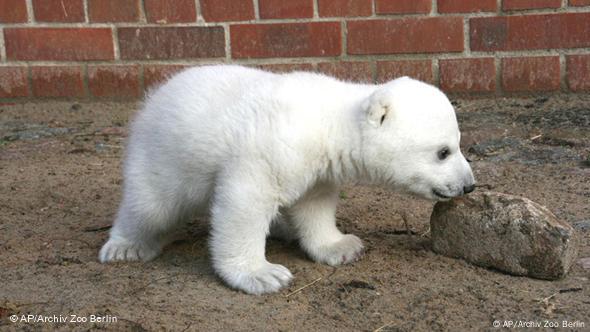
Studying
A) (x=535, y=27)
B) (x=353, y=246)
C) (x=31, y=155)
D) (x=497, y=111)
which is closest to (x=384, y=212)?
(x=353, y=246)

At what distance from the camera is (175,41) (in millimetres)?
5457

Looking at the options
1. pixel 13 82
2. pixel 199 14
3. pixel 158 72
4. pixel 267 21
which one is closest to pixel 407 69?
pixel 267 21

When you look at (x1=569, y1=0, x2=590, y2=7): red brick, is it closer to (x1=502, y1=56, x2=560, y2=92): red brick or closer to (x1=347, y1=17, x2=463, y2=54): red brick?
(x1=502, y1=56, x2=560, y2=92): red brick

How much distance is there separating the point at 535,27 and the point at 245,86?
104 inches

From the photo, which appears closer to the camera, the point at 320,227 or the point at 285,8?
the point at 320,227

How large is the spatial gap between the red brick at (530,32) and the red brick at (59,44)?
248 centimetres

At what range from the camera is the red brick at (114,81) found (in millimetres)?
5582

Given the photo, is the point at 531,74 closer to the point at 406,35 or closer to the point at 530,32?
the point at 530,32

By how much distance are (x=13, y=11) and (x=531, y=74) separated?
3510 millimetres

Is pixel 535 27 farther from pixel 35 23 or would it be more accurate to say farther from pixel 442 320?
pixel 35 23

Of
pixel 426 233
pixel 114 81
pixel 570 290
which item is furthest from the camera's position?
pixel 114 81

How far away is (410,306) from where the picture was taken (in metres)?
2.94

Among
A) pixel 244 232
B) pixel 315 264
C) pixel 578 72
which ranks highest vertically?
pixel 578 72

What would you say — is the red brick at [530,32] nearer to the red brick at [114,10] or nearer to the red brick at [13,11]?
the red brick at [114,10]
